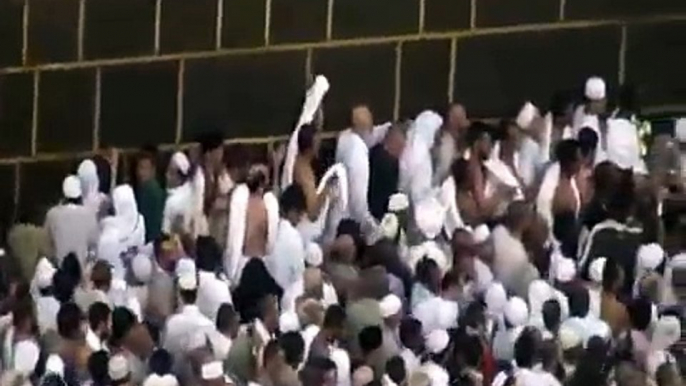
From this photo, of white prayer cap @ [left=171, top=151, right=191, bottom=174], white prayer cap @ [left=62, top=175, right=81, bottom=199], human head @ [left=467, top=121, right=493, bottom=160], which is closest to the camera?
human head @ [left=467, top=121, right=493, bottom=160]

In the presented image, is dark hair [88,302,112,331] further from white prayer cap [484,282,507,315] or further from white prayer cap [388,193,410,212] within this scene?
white prayer cap [484,282,507,315]

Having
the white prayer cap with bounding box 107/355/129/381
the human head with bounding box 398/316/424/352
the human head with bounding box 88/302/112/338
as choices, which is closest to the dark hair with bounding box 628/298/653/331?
the human head with bounding box 398/316/424/352

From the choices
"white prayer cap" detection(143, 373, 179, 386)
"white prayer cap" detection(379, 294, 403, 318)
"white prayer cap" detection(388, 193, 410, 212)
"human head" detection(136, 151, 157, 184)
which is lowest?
"white prayer cap" detection(143, 373, 179, 386)

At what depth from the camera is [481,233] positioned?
6629 millimetres

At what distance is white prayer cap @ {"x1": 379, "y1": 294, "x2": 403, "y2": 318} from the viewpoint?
21.3ft

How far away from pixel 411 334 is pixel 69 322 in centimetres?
126

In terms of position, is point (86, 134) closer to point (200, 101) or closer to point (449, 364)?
point (200, 101)

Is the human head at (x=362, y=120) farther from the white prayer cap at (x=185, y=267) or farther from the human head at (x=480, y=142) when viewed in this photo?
the white prayer cap at (x=185, y=267)

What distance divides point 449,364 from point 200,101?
6.86 feet

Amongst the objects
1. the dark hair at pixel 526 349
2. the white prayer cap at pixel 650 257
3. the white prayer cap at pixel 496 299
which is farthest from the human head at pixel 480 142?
the dark hair at pixel 526 349

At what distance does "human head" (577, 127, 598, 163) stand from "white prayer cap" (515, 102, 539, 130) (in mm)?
297

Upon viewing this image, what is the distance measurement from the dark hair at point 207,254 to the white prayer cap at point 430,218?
0.75m

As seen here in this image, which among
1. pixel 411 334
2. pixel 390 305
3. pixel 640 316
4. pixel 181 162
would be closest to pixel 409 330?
pixel 411 334

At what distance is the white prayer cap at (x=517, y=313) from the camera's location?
6.38m
